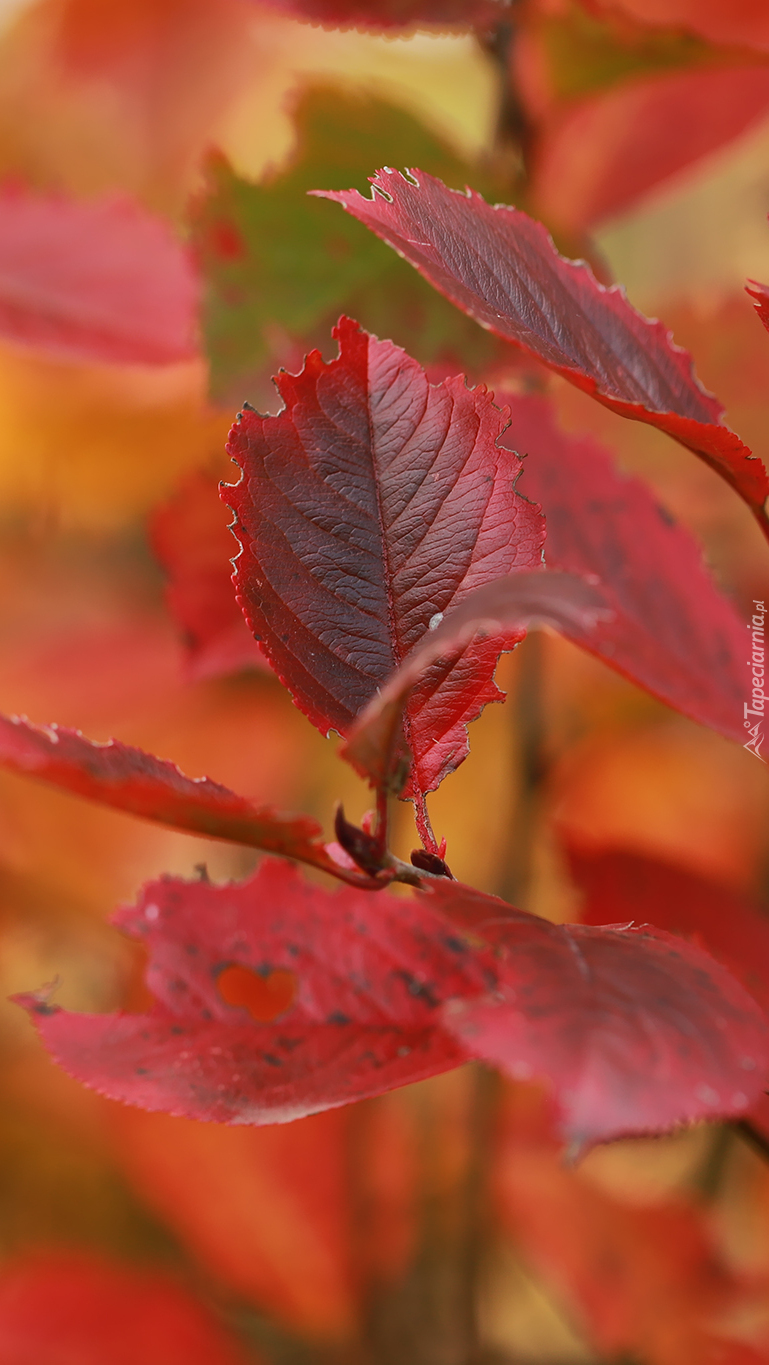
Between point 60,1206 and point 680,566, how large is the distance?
2.57 feet

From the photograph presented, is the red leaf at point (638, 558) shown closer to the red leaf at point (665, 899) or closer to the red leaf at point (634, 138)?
the red leaf at point (665, 899)

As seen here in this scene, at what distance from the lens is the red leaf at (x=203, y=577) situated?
442 mm

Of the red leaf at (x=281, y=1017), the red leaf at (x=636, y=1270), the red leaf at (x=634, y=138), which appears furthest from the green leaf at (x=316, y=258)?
the red leaf at (x=636, y=1270)

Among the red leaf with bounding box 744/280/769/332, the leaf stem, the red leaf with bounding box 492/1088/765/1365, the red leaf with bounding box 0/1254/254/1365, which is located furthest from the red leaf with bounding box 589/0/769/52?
the red leaf with bounding box 0/1254/254/1365

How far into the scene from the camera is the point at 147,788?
0.71ft

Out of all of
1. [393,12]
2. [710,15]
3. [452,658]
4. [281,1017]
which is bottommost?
[281,1017]

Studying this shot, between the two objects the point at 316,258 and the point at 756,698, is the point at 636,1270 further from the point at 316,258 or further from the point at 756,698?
the point at 316,258

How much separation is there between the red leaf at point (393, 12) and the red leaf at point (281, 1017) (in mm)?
370

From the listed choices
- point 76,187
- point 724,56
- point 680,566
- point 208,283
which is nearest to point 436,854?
point 680,566

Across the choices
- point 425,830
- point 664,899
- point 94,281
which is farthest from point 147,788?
point 94,281

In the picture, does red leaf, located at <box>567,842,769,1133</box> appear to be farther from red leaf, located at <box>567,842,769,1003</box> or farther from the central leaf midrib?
the central leaf midrib

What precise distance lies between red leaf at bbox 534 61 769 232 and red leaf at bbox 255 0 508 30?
3.7 inches

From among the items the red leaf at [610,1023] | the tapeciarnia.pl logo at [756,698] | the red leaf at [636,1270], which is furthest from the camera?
the red leaf at [636,1270]

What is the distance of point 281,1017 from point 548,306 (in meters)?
0.19
